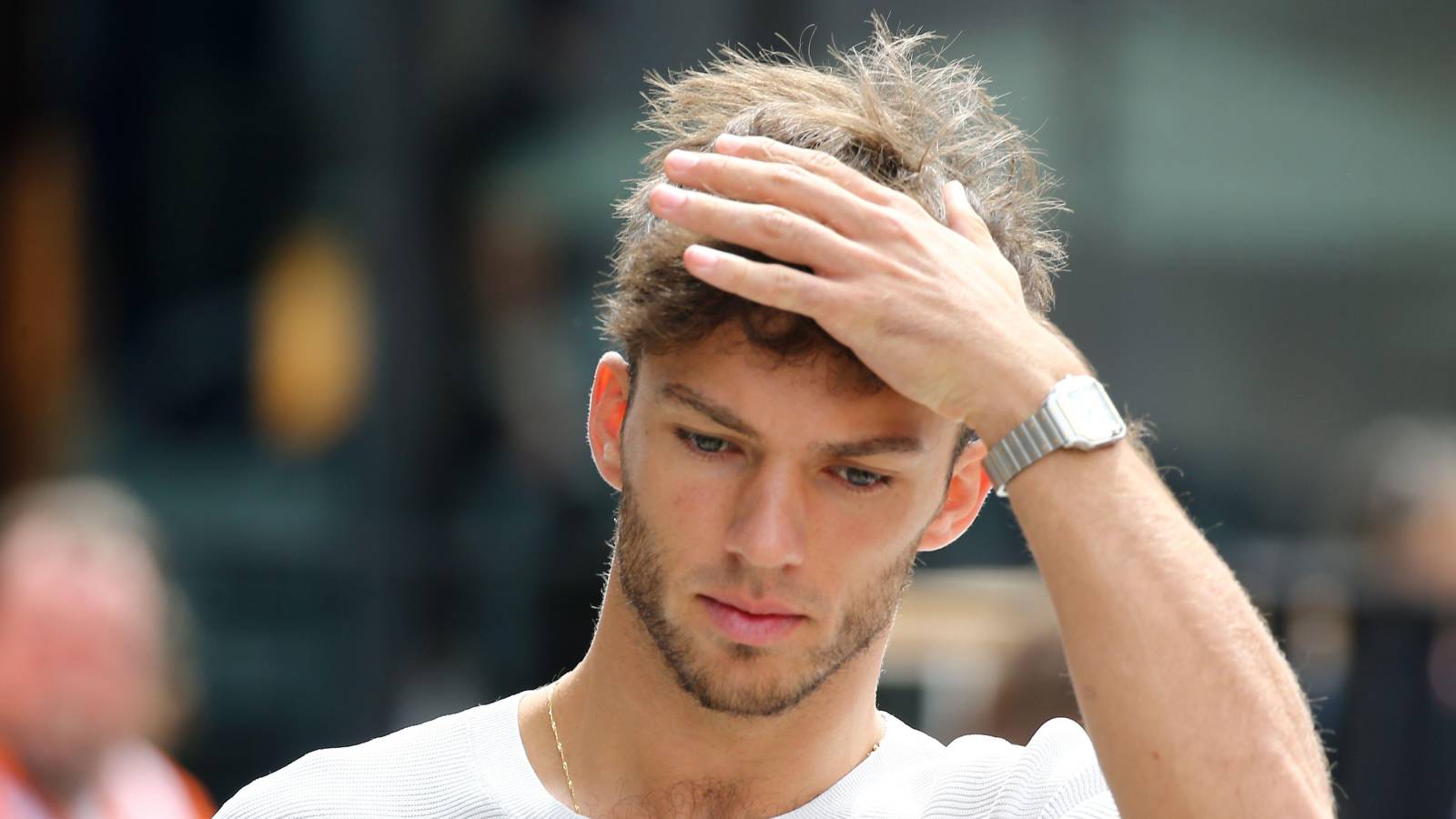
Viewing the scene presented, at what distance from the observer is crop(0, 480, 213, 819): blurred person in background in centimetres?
443

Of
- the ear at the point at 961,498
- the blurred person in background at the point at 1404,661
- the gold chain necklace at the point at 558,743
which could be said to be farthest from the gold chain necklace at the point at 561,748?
the blurred person in background at the point at 1404,661

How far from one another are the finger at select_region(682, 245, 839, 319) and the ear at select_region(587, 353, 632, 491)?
15.9 inches

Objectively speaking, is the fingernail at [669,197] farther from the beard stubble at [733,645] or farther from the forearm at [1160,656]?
the forearm at [1160,656]

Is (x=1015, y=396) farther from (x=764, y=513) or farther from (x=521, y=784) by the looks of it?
(x=521, y=784)

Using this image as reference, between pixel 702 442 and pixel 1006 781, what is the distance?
594 millimetres

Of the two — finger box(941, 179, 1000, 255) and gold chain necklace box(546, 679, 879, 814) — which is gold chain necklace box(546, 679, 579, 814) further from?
finger box(941, 179, 1000, 255)

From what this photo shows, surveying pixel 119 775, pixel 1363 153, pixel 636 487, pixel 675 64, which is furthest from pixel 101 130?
pixel 636 487

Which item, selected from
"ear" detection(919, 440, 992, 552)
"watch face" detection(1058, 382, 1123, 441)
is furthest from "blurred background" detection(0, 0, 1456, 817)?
"watch face" detection(1058, 382, 1123, 441)

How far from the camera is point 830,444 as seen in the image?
239 cm

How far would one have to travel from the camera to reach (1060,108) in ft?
23.5

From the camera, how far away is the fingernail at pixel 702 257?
7.41 feet

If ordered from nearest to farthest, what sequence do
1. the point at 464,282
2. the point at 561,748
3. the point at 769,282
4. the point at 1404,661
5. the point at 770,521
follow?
the point at 769,282
the point at 770,521
the point at 561,748
the point at 1404,661
the point at 464,282

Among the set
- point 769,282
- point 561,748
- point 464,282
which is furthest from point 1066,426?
point 464,282

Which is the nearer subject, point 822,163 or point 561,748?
point 822,163
